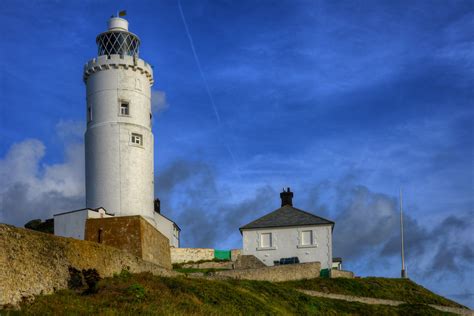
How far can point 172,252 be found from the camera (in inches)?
1778

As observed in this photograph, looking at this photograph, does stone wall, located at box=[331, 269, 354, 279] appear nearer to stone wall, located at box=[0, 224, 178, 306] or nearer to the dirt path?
the dirt path

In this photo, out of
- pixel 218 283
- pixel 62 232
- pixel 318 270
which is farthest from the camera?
pixel 318 270

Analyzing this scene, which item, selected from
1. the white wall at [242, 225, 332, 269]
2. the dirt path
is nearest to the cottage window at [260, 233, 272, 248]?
the white wall at [242, 225, 332, 269]

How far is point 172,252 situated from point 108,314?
77.8 feet

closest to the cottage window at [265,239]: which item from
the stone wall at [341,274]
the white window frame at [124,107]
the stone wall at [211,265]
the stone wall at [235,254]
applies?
the stone wall at [235,254]

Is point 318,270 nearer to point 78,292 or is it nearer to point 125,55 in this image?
point 125,55

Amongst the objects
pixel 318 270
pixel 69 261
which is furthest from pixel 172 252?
pixel 69 261

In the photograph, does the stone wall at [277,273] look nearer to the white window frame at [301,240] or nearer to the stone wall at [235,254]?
the white window frame at [301,240]

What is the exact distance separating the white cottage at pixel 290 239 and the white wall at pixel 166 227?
4.99 meters

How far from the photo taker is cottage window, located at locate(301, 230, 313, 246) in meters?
46.4

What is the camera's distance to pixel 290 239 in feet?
153

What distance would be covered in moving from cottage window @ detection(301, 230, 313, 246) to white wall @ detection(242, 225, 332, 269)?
0.65 ft

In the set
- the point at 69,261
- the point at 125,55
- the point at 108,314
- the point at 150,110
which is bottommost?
the point at 108,314

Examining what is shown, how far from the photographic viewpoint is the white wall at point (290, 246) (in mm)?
45875
